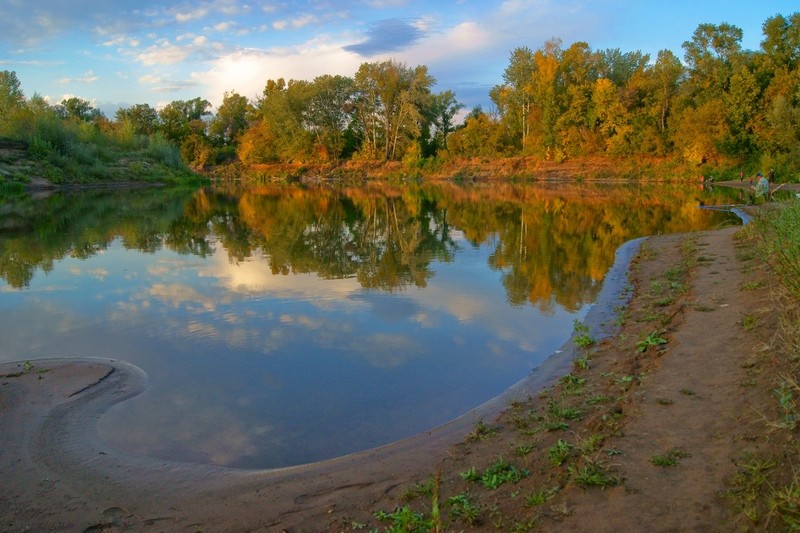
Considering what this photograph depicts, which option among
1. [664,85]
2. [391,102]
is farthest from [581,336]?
[391,102]

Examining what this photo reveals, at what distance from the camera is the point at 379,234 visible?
20469mm

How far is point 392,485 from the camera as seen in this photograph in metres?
4.41

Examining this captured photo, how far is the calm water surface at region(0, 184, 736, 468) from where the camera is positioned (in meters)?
6.10

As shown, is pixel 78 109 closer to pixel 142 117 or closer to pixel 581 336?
pixel 142 117

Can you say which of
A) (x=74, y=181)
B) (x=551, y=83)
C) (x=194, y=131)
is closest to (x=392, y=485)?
(x=74, y=181)

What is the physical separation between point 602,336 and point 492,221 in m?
16.2

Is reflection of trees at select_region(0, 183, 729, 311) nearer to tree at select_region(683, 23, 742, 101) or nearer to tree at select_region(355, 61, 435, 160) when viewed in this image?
tree at select_region(683, 23, 742, 101)

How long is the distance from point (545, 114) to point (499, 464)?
61425 millimetres

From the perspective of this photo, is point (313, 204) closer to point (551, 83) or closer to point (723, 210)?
point (723, 210)

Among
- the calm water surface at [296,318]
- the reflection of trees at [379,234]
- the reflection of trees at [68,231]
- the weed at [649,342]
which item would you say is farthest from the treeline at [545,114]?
the weed at [649,342]

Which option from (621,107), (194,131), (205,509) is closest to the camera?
(205,509)

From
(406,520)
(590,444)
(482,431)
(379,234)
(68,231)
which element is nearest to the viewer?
(406,520)

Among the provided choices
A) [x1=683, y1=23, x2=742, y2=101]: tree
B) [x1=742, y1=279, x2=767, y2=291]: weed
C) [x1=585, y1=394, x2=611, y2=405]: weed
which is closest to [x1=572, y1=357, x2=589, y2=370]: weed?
[x1=585, y1=394, x2=611, y2=405]: weed

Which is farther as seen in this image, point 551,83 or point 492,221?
point 551,83
